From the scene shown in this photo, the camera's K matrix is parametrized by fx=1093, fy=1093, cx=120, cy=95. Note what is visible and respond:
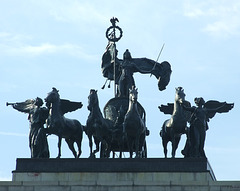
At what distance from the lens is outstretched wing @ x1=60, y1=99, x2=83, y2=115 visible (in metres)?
43.0

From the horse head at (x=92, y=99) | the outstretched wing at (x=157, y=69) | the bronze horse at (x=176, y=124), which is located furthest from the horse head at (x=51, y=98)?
the outstretched wing at (x=157, y=69)

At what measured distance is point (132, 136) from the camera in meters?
41.2

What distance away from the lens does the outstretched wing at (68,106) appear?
43.0 metres

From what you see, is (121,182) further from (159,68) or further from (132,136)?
(159,68)

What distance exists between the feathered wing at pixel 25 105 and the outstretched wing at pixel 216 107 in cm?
683

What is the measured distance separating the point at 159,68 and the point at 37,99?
6021 mm

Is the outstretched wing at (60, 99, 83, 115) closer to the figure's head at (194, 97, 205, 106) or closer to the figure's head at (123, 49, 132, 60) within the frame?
the figure's head at (123, 49, 132, 60)

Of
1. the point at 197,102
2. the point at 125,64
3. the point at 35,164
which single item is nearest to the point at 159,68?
the point at 125,64

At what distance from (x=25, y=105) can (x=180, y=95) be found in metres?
6.35

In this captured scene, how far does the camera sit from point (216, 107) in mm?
42594

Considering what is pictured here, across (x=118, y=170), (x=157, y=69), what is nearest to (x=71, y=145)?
(x=118, y=170)

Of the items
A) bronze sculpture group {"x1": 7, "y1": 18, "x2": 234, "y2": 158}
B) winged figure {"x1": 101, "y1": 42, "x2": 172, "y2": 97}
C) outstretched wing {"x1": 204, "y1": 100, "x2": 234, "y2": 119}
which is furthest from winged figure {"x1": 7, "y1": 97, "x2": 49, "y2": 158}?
outstretched wing {"x1": 204, "y1": 100, "x2": 234, "y2": 119}

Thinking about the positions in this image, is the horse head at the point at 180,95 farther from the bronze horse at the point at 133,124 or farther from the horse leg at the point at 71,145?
the horse leg at the point at 71,145

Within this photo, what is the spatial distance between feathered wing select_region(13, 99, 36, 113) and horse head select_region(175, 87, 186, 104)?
5.79 m
